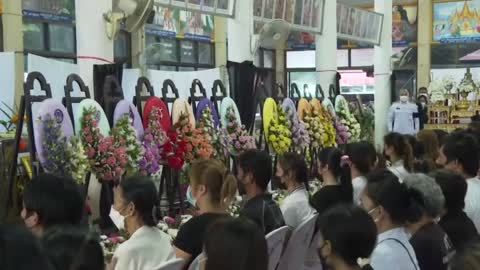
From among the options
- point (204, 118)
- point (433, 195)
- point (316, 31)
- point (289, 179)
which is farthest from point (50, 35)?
point (433, 195)

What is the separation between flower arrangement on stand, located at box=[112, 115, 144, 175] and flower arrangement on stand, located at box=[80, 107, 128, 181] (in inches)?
3.9

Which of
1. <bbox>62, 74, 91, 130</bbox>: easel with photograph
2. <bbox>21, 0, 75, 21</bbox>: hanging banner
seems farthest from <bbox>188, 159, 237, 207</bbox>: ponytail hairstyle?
<bbox>21, 0, 75, 21</bbox>: hanging banner

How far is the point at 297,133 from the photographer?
23.8ft

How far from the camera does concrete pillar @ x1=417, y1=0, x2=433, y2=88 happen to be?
17312 mm

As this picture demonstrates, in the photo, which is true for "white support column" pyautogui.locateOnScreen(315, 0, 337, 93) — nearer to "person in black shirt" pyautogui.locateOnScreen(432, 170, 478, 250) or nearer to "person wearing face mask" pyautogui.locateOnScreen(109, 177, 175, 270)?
"person in black shirt" pyautogui.locateOnScreen(432, 170, 478, 250)

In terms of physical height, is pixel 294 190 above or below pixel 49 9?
below

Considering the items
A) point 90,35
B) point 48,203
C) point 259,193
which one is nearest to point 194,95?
point 90,35

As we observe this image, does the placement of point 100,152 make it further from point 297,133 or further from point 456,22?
point 456,22

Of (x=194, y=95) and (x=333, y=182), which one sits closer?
(x=333, y=182)

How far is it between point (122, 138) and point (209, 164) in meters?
1.73

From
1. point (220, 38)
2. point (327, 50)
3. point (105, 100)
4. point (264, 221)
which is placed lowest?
point (264, 221)

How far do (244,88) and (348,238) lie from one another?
482 centimetres

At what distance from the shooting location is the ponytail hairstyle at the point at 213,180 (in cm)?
329

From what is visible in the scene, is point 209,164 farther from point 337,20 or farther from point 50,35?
point 50,35
